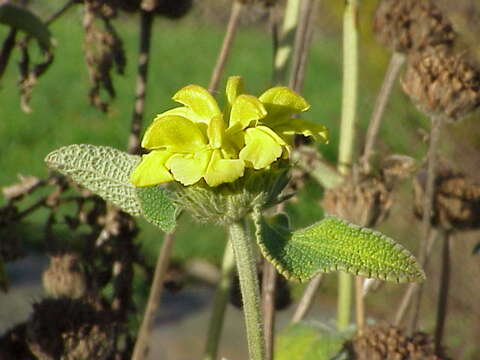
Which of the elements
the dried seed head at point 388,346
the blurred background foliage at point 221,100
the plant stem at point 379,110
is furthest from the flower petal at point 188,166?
the plant stem at point 379,110

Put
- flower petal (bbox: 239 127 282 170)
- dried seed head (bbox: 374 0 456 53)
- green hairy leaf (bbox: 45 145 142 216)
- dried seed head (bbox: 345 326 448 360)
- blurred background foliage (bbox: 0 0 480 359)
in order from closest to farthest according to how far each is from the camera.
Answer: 1. flower petal (bbox: 239 127 282 170)
2. green hairy leaf (bbox: 45 145 142 216)
3. dried seed head (bbox: 345 326 448 360)
4. dried seed head (bbox: 374 0 456 53)
5. blurred background foliage (bbox: 0 0 480 359)

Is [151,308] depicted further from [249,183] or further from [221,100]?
[221,100]

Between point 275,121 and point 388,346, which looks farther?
point 388,346

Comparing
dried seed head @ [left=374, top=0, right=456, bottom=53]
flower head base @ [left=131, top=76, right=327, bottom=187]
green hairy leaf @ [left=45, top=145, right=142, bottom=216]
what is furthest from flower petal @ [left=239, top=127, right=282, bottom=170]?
dried seed head @ [left=374, top=0, right=456, bottom=53]

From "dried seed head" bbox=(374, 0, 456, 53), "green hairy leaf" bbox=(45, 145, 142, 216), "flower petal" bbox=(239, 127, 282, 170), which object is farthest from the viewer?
"dried seed head" bbox=(374, 0, 456, 53)

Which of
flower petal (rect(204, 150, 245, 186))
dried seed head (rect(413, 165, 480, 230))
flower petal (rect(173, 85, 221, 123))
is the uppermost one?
flower petal (rect(173, 85, 221, 123))

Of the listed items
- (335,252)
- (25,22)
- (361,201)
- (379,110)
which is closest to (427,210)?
(361,201)

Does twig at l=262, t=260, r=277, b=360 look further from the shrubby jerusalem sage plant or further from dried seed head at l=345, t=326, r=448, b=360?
the shrubby jerusalem sage plant
